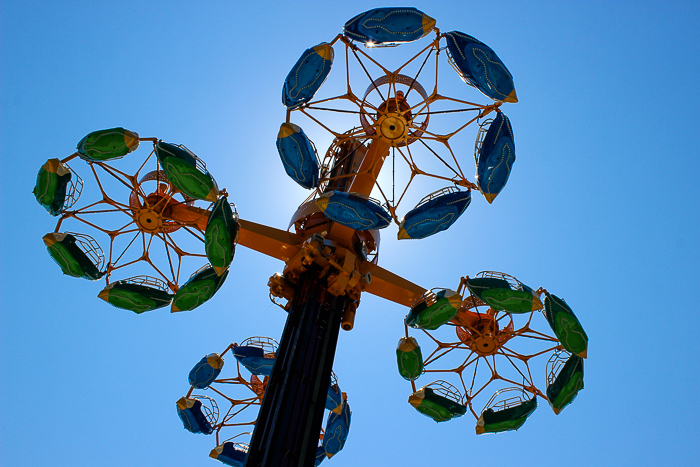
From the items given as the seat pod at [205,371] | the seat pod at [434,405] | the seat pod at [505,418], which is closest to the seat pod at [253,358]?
the seat pod at [205,371]

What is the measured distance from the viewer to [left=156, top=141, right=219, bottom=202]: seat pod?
13.9 m

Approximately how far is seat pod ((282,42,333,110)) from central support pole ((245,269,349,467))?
15.4 ft

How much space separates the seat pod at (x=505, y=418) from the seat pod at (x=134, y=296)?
29.2 ft

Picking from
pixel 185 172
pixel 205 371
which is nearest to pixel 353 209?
pixel 185 172

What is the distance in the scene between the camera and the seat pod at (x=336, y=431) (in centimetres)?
1889

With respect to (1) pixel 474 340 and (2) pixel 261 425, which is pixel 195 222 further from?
(1) pixel 474 340

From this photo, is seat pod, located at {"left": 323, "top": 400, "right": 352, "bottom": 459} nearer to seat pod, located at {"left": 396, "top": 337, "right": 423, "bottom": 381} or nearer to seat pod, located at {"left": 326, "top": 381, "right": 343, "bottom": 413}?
seat pod, located at {"left": 326, "top": 381, "right": 343, "bottom": 413}

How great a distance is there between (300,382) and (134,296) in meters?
4.99

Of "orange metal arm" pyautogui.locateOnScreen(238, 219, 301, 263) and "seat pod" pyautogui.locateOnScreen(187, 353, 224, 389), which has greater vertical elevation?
"orange metal arm" pyautogui.locateOnScreen(238, 219, 301, 263)

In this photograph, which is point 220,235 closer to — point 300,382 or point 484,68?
point 300,382

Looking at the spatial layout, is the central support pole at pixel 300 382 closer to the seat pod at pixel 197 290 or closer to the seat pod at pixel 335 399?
the seat pod at pixel 197 290

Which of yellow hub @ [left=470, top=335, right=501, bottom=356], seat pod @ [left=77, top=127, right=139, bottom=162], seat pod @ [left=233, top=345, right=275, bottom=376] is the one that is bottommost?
seat pod @ [left=233, top=345, right=275, bottom=376]

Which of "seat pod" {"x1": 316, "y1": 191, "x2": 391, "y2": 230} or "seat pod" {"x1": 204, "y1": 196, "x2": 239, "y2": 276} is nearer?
"seat pod" {"x1": 204, "y1": 196, "x2": 239, "y2": 276}

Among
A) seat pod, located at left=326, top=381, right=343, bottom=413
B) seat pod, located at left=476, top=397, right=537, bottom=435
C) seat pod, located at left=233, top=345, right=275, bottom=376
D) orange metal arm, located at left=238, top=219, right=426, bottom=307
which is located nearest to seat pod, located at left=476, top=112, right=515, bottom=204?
orange metal arm, located at left=238, top=219, right=426, bottom=307
